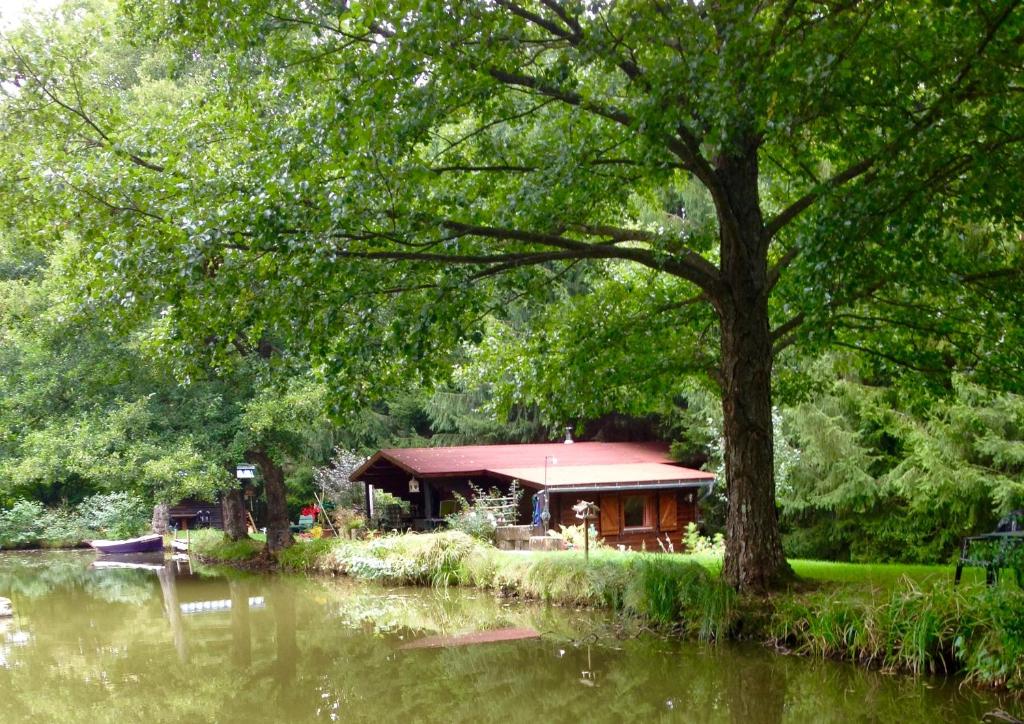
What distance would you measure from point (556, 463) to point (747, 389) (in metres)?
13.0

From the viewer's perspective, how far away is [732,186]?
1234 cm

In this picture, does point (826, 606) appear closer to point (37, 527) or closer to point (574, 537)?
point (574, 537)

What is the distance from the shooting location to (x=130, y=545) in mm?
32562

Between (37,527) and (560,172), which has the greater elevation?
(560,172)

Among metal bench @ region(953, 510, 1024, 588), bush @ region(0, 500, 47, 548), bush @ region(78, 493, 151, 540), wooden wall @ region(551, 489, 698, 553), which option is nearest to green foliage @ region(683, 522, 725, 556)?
wooden wall @ region(551, 489, 698, 553)

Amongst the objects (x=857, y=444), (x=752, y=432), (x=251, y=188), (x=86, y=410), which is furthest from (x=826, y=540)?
(x=86, y=410)

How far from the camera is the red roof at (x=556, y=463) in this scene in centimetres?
2283

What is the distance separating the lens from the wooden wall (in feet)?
77.0

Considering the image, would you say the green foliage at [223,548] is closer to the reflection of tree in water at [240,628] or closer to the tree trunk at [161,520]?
the reflection of tree in water at [240,628]

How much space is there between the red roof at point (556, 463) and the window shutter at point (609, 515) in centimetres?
70

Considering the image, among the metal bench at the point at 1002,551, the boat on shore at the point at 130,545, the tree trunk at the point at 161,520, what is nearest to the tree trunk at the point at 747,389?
the metal bench at the point at 1002,551

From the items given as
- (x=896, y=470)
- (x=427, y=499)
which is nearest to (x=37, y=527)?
(x=427, y=499)

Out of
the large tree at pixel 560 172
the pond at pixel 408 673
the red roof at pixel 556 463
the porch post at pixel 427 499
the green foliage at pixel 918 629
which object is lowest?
the pond at pixel 408 673

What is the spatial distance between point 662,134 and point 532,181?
7.16 ft
